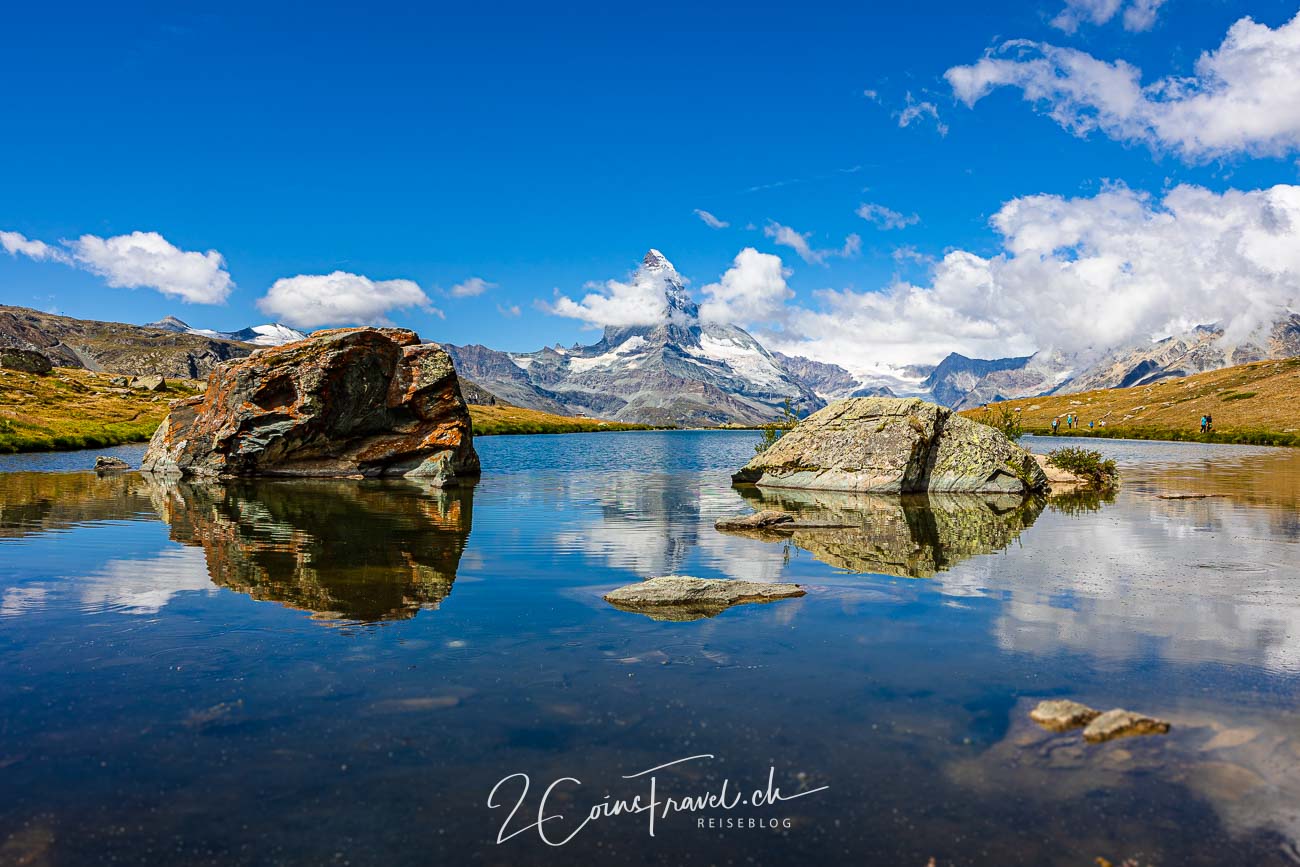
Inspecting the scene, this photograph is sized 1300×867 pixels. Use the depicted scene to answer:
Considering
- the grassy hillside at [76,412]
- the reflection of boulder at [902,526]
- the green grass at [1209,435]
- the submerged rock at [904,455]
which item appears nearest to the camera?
the reflection of boulder at [902,526]

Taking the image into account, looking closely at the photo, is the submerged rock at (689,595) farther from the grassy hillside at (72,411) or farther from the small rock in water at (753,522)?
the grassy hillside at (72,411)

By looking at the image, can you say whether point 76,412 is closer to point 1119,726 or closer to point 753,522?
point 753,522

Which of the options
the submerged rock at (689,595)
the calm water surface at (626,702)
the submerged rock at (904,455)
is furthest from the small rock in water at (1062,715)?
the submerged rock at (904,455)

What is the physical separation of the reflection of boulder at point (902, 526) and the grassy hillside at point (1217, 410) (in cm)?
6492

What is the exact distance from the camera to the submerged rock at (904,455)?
42.6 meters

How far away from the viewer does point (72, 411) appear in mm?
106188

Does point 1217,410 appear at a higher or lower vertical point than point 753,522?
higher

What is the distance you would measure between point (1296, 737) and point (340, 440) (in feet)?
165

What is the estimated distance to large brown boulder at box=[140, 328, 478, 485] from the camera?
48.9 meters

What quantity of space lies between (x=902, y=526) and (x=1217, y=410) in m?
152

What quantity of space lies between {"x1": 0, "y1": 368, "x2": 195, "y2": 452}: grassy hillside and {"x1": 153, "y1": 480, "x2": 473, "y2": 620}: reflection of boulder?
42.6 metres

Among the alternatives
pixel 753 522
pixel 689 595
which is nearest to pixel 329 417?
pixel 753 522

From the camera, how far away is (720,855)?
23.7 ft

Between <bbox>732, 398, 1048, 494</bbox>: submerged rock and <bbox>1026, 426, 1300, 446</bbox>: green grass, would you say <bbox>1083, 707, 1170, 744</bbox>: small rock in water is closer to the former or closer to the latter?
<bbox>732, 398, 1048, 494</bbox>: submerged rock
